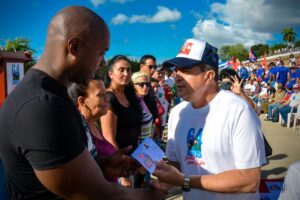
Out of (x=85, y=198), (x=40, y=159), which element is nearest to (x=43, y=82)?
(x=40, y=159)

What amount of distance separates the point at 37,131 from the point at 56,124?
0.25ft

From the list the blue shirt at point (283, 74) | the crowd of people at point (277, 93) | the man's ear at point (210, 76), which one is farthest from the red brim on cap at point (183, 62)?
the blue shirt at point (283, 74)

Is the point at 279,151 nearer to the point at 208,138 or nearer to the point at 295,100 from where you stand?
the point at 295,100

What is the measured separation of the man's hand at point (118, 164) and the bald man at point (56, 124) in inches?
23.2

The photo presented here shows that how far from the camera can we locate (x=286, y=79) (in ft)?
49.7

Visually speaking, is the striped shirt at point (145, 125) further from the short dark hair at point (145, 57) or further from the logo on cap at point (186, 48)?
the short dark hair at point (145, 57)

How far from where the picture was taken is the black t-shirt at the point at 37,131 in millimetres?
1089

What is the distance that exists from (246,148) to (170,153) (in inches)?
30.5

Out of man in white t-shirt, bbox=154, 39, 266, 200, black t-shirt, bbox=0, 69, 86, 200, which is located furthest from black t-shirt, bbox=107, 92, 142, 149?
black t-shirt, bbox=0, 69, 86, 200

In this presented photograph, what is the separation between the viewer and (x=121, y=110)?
3283 millimetres

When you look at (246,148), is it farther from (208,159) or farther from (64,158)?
(64,158)

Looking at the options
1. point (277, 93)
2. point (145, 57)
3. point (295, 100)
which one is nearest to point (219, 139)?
point (145, 57)

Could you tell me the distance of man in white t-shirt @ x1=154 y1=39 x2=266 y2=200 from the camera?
1837 millimetres

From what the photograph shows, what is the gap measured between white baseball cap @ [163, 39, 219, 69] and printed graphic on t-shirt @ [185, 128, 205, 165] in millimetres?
559
